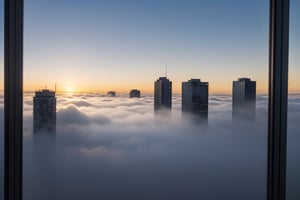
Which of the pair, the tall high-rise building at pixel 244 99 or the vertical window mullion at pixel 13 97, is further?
the tall high-rise building at pixel 244 99

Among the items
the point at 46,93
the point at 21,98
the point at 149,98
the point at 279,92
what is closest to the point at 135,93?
the point at 149,98

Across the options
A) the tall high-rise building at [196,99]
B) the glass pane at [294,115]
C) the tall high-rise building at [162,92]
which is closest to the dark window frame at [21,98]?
the glass pane at [294,115]

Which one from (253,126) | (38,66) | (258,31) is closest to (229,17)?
(258,31)

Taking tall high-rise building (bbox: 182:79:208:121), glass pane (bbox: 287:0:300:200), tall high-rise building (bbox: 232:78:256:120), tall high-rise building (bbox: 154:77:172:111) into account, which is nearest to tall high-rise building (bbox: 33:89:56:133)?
tall high-rise building (bbox: 154:77:172:111)

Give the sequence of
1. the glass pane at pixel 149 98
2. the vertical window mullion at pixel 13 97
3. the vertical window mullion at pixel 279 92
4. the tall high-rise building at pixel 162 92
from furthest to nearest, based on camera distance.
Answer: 1. the tall high-rise building at pixel 162 92
2. the glass pane at pixel 149 98
3. the vertical window mullion at pixel 279 92
4. the vertical window mullion at pixel 13 97

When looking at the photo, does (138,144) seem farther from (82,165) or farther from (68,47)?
(68,47)

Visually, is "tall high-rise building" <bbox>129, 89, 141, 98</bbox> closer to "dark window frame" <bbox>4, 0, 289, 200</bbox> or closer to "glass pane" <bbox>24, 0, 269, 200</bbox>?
"glass pane" <bbox>24, 0, 269, 200</bbox>

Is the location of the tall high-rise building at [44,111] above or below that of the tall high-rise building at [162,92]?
below

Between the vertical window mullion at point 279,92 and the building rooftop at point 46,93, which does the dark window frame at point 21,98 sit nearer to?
the vertical window mullion at point 279,92
